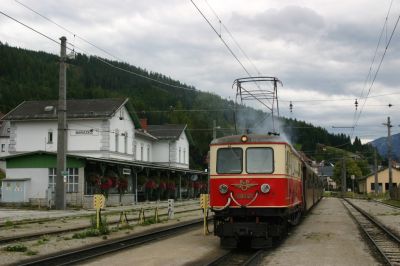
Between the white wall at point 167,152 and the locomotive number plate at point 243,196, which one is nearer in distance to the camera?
the locomotive number plate at point 243,196

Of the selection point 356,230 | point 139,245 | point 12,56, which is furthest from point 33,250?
point 12,56

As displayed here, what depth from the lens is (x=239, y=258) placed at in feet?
41.4

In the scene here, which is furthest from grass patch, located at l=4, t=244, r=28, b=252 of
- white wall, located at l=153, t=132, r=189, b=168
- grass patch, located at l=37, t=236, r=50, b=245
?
white wall, located at l=153, t=132, r=189, b=168

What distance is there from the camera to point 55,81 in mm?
124875

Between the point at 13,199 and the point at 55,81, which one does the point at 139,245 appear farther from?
the point at 55,81

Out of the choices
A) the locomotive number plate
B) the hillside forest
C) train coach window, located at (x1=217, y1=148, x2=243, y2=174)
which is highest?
the hillside forest

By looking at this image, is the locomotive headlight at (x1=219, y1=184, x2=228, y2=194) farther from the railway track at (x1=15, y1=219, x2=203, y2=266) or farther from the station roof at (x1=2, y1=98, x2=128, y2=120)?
the station roof at (x1=2, y1=98, x2=128, y2=120)

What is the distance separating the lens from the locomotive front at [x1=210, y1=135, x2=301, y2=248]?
13.6 metres

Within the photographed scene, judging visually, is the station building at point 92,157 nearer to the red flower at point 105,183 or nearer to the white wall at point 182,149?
the red flower at point 105,183

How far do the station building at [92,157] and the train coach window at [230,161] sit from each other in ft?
66.3

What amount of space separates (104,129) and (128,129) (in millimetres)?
4981

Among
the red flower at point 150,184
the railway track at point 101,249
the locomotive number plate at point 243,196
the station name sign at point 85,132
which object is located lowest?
the railway track at point 101,249

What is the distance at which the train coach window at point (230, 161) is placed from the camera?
14.1 metres

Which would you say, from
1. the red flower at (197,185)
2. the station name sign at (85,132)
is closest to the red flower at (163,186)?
the station name sign at (85,132)
